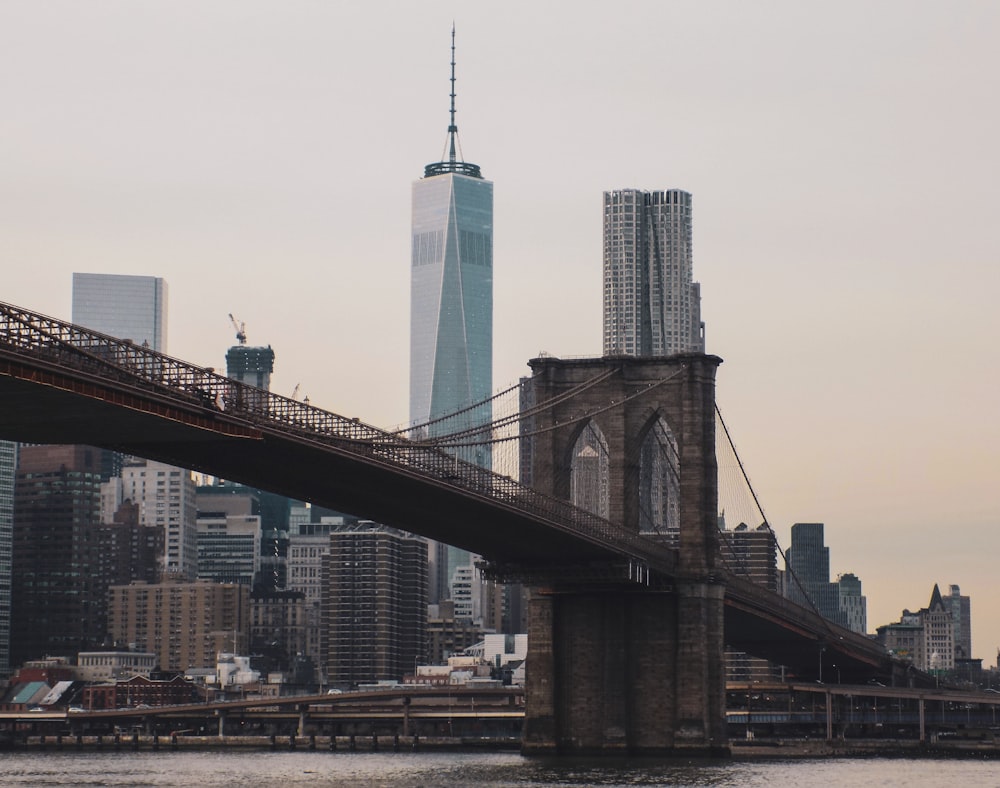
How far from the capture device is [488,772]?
100688 mm

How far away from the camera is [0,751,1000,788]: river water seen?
9238 cm

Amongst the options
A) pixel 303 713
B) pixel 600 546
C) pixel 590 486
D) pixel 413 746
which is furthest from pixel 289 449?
pixel 303 713

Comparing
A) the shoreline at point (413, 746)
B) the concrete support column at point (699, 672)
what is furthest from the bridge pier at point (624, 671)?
the shoreline at point (413, 746)

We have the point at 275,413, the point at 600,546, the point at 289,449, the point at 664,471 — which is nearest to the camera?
the point at 275,413

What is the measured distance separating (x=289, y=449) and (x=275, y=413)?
2.82 m

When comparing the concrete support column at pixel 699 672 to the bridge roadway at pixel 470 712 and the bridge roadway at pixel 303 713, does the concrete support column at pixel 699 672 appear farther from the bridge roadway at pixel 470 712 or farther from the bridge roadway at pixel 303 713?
the bridge roadway at pixel 303 713

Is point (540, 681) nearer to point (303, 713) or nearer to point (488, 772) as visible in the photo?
point (488, 772)

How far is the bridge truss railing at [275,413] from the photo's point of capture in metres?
63.8

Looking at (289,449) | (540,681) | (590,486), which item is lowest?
(540,681)

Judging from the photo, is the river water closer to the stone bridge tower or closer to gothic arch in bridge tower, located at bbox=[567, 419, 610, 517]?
the stone bridge tower

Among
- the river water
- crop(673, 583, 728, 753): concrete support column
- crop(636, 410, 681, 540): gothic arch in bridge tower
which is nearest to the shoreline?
the river water

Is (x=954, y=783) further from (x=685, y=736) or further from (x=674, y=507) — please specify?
(x=674, y=507)

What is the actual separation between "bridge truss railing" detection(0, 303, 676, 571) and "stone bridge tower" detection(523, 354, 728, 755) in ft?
8.75

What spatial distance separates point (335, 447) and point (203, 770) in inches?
1482
